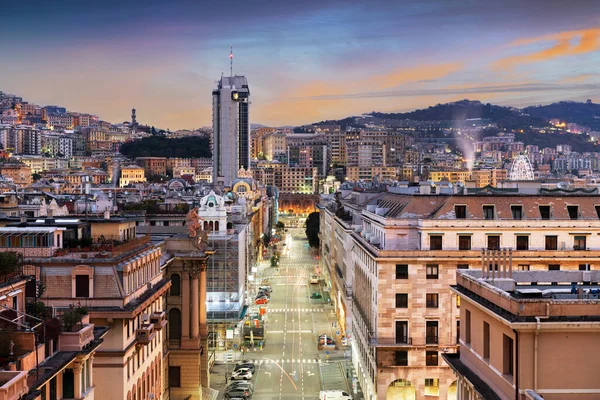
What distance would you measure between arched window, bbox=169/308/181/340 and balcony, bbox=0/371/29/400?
1306 inches

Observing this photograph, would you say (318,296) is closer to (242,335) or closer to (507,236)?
(242,335)

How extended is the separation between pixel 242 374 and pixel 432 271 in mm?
21996

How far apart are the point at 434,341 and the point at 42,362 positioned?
30833 mm

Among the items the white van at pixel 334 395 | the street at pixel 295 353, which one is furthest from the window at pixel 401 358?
the street at pixel 295 353

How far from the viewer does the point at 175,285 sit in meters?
53.3

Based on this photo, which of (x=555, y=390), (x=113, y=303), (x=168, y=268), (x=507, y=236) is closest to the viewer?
(x=555, y=390)

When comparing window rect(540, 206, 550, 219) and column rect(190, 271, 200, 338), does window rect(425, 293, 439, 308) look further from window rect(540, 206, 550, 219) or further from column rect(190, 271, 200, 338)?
column rect(190, 271, 200, 338)

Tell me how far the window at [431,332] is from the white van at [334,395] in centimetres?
971

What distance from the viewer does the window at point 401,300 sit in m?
49.3

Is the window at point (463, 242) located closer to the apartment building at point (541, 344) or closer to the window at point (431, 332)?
the window at point (431, 332)

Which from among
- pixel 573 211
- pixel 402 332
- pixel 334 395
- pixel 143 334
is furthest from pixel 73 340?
pixel 573 211

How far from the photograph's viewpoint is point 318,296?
108 m

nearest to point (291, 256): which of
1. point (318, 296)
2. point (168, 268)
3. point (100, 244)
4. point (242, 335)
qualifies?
point (318, 296)

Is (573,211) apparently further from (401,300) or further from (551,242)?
(401,300)
